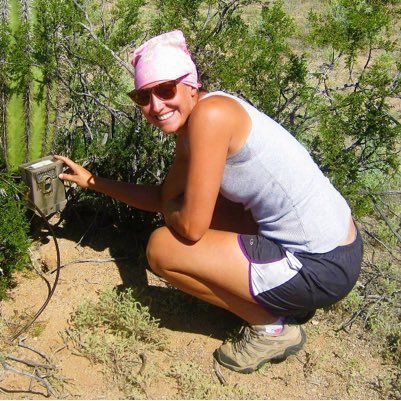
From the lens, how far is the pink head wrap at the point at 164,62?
1.94 m

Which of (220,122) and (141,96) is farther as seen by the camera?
(141,96)

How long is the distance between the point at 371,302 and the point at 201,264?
0.95 metres

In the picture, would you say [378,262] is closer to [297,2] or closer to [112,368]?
[112,368]

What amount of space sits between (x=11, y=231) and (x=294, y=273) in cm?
113

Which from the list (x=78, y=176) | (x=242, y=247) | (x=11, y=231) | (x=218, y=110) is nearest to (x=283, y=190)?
(x=242, y=247)

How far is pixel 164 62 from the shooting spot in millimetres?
1939

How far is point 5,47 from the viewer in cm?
253

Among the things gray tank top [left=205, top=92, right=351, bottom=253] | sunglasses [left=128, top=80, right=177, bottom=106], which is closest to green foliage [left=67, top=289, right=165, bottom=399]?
gray tank top [left=205, top=92, right=351, bottom=253]

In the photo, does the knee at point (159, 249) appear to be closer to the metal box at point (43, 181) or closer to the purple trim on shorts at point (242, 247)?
the purple trim on shorts at point (242, 247)

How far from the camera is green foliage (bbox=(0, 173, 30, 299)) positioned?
7.76ft

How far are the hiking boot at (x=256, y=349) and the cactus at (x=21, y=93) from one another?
1.31m

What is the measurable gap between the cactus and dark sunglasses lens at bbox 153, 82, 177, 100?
0.83 meters

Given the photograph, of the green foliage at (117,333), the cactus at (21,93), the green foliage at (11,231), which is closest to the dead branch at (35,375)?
the green foliage at (117,333)

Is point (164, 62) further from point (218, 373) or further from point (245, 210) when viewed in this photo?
point (218, 373)
